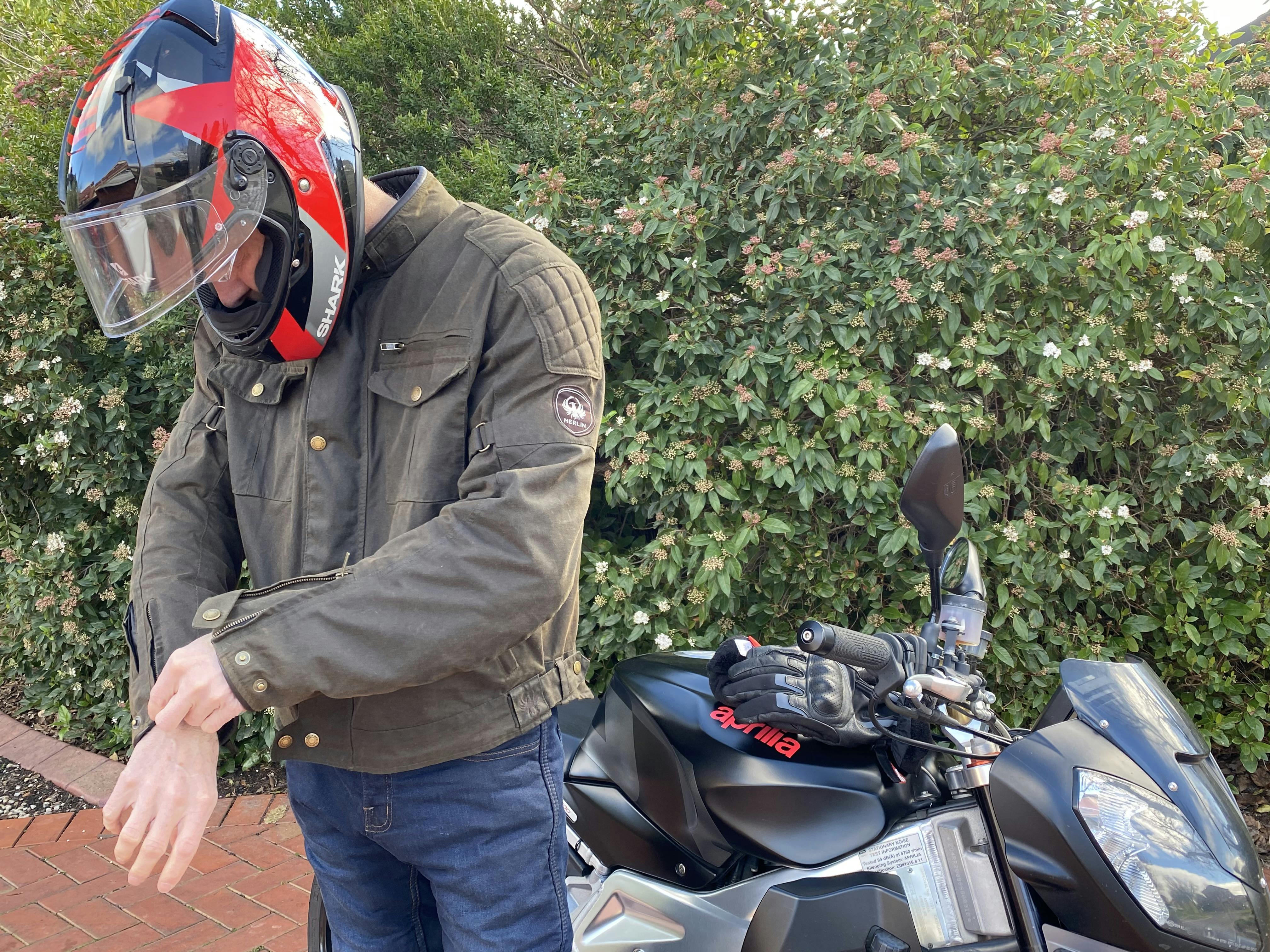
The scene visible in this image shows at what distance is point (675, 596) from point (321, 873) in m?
1.62

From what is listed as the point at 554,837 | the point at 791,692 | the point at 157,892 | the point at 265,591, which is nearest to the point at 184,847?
the point at 265,591

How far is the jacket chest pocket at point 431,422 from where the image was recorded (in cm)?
116

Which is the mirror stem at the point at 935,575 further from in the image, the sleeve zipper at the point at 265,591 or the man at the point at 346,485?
the sleeve zipper at the point at 265,591

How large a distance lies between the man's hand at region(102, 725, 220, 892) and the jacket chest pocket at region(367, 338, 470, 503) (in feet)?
1.29

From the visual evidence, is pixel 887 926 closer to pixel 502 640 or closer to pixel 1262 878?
pixel 1262 878

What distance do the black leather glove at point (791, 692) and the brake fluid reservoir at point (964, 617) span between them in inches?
6.9

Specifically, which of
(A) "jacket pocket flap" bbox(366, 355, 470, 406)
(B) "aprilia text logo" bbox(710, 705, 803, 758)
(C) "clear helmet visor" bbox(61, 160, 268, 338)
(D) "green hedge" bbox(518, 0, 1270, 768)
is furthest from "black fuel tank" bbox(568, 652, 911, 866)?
(D) "green hedge" bbox(518, 0, 1270, 768)

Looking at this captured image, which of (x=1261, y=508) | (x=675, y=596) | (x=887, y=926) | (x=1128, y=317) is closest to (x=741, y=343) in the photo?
(x=675, y=596)

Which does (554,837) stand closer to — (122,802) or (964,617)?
(122,802)

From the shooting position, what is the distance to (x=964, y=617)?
4.58 ft

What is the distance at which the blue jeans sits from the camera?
49.7 inches

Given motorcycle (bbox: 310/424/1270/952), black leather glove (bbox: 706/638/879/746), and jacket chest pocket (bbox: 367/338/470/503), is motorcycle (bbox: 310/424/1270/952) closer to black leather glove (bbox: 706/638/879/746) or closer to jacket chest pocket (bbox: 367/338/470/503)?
black leather glove (bbox: 706/638/879/746)

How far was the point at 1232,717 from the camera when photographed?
2.92 meters

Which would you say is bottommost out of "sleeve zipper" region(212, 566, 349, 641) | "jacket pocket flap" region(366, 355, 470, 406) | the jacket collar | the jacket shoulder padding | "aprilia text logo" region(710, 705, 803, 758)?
"aprilia text logo" region(710, 705, 803, 758)
